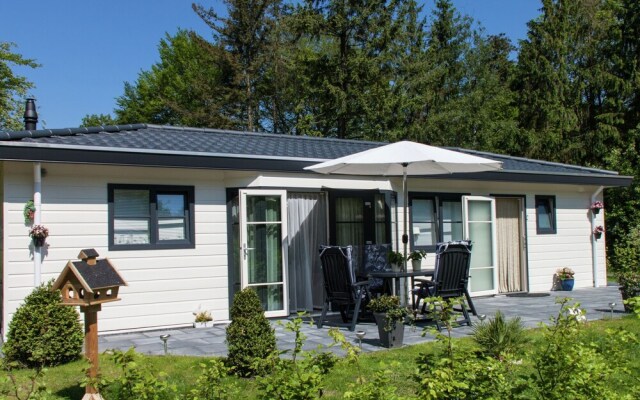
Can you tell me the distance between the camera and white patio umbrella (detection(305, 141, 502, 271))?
705cm

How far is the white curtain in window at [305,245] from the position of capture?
359 inches

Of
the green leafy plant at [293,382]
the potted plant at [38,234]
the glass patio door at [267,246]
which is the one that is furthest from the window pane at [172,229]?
the green leafy plant at [293,382]

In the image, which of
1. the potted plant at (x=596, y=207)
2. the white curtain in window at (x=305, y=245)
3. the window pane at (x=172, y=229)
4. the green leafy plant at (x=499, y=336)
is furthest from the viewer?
the potted plant at (x=596, y=207)

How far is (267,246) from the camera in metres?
8.60

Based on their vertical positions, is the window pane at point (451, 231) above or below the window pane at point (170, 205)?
below

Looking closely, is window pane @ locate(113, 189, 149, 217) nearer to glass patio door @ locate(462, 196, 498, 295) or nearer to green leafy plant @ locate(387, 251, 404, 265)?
green leafy plant @ locate(387, 251, 404, 265)

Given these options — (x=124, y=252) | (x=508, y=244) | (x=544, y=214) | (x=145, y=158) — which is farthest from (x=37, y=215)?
(x=544, y=214)

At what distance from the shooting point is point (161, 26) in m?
30.4

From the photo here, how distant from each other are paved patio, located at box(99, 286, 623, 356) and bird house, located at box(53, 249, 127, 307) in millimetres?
1672

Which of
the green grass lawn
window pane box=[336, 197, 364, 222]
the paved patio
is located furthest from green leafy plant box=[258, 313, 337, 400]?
window pane box=[336, 197, 364, 222]

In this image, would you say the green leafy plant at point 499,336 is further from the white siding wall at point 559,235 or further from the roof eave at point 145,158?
the white siding wall at point 559,235

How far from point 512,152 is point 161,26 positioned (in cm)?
1811

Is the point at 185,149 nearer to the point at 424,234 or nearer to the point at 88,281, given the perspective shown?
the point at 88,281

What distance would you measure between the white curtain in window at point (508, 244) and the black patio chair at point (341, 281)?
474cm
